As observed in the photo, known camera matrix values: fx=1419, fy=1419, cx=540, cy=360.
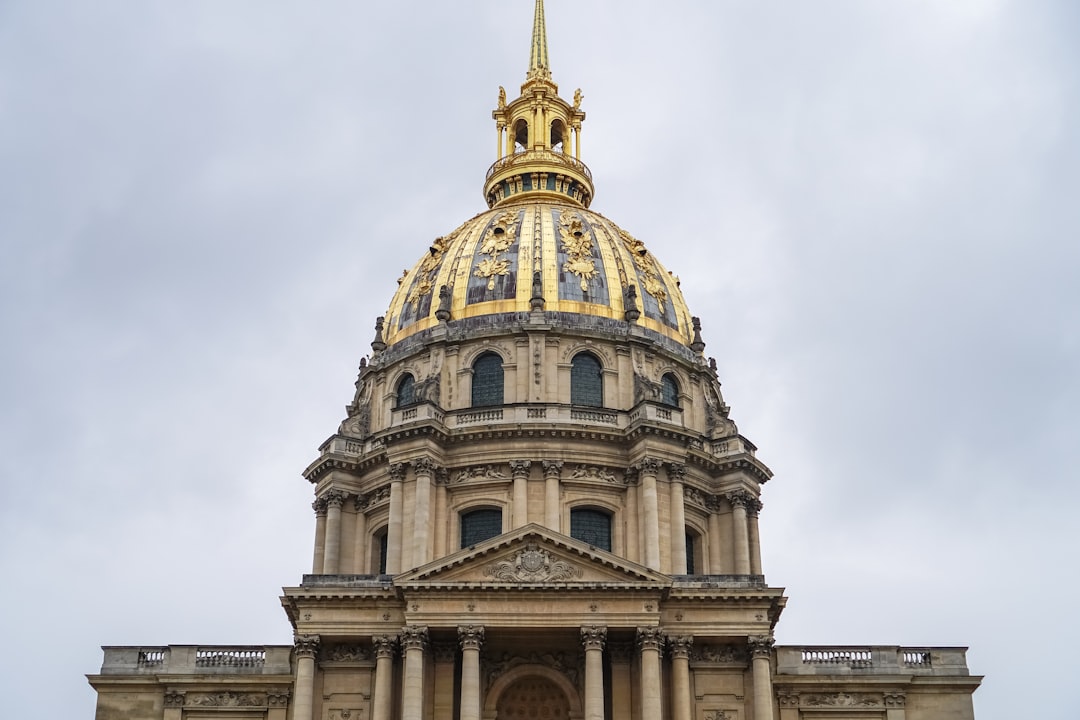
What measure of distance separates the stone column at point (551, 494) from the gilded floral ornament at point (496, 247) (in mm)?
10058

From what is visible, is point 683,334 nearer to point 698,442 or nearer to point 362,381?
point 698,442

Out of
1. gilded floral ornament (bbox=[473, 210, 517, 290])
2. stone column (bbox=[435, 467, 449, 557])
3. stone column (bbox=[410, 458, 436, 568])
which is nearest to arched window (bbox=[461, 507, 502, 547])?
stone column (bbox=[435, 467, 449, 557])

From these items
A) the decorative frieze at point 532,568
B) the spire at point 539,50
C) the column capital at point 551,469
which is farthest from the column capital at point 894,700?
the spire at point 539,50

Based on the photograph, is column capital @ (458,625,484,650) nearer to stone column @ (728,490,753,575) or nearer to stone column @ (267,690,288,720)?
stone column @ (267,690,288,720)

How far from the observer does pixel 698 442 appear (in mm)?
61562

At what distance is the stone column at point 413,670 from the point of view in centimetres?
4647

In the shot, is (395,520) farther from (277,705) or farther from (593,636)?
(593,636)

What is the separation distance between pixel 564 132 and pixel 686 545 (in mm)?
25276

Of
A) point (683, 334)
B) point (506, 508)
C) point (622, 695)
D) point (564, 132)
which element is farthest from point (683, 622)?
point (564, 132)

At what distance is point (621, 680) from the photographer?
160 feet

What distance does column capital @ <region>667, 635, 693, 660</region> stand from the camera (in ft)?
159

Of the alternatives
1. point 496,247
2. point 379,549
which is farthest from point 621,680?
point 496,247

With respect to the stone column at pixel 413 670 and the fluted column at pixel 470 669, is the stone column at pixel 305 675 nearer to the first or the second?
the stone column at pixel 413 670

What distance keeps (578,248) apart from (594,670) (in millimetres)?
24592
